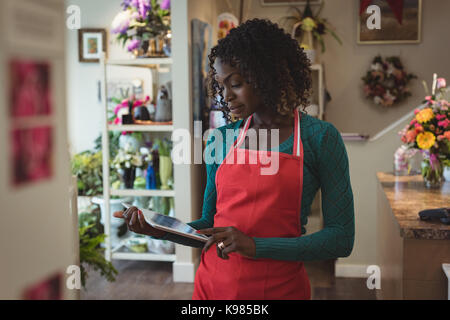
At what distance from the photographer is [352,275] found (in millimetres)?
3598

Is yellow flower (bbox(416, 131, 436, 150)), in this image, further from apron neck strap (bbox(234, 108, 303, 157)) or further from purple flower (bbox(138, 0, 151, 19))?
purple flower (bbox(138, 0, 151, 19))

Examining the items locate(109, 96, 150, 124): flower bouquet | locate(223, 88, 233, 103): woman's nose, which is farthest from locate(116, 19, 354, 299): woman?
locate(109, 96, 150, 124): flower bouquet

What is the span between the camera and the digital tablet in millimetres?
967

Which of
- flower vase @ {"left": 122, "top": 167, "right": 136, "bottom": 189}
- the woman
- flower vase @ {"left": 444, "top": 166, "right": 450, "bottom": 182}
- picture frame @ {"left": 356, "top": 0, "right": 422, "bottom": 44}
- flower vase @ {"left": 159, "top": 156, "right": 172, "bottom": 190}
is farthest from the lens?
picture frame @ {"left": 356, "top": 0, "right": 422, "bottom": 44}

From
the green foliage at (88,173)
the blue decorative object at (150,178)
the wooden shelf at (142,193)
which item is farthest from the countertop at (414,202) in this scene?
the green foliage at (88,173)

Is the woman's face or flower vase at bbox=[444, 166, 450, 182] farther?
flower vase at bbox=[444, 166, 450, 182]

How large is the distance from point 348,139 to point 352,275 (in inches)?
39.0

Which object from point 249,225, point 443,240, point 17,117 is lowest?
point 443,240

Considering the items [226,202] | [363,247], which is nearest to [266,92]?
[226,202]

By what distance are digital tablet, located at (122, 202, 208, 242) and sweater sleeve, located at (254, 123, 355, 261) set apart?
124mm

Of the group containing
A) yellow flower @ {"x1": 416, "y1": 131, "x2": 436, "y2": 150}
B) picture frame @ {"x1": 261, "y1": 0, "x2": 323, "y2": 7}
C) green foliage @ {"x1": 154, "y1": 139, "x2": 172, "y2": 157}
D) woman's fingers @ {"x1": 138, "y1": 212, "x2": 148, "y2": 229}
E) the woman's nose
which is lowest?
green foliage @ {"x1": 154, "y1": 139, "x2": 172, "y2": 157}

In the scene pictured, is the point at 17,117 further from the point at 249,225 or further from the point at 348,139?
the point at 348,139

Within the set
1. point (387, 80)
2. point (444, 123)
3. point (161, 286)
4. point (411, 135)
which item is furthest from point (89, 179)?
point (444, 123)

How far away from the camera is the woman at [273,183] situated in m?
1.02
